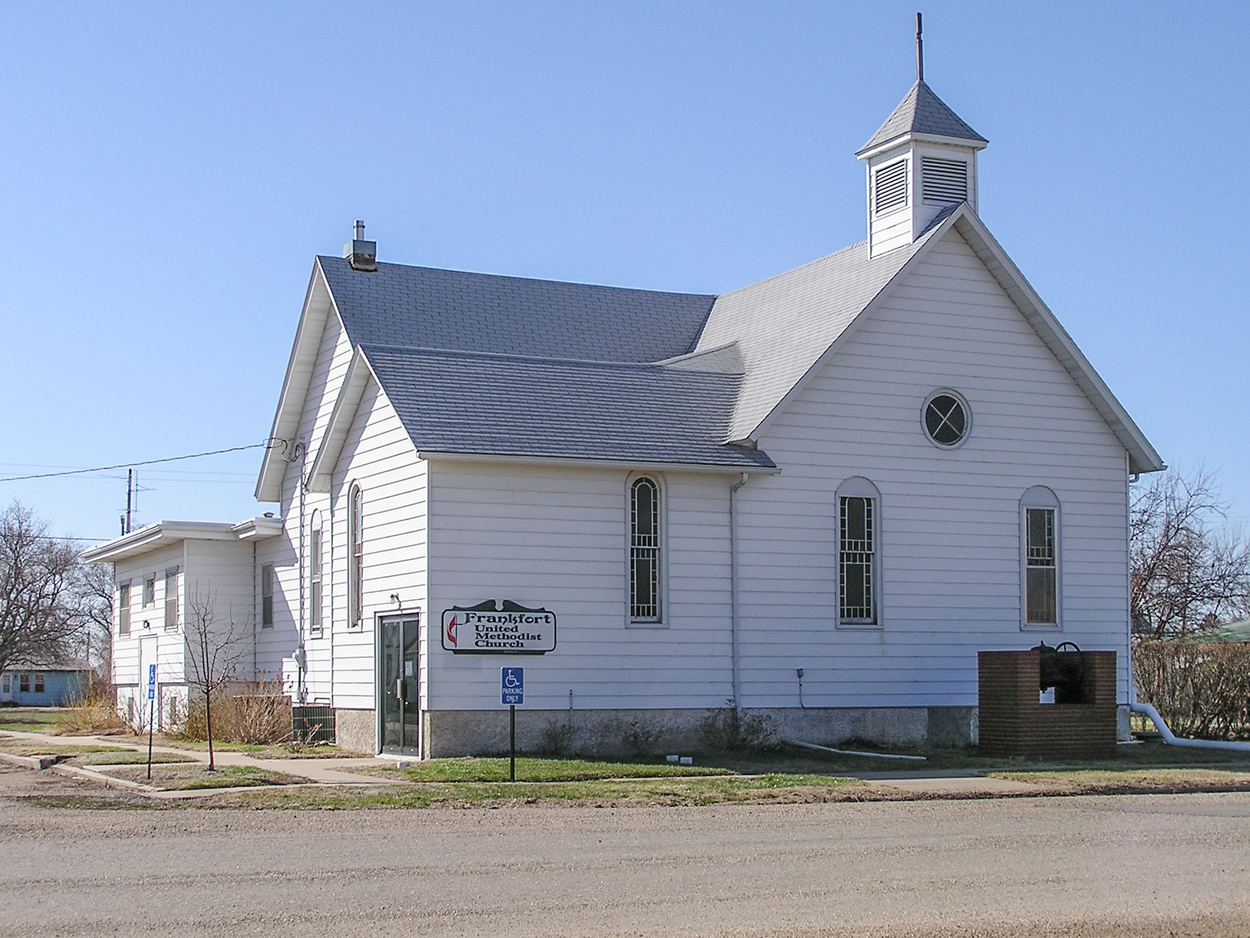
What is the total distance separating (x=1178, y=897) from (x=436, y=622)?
42.9 feet

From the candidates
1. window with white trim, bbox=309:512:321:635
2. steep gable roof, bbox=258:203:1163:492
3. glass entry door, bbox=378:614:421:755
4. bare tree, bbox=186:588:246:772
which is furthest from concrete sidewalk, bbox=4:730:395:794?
steep gable roof, bbox=258:203:1163:492

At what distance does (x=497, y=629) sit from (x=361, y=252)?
9687 millimetres

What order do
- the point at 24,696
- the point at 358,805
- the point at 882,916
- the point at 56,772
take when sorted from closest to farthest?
the point at 882,916 < the point at 358,805 < the point at 56,772 < the point at 24,696

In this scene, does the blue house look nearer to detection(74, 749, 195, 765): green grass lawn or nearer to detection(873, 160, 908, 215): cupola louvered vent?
detection(74, 749, 195, 765): green grass lawn

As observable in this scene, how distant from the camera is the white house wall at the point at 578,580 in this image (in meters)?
22.7

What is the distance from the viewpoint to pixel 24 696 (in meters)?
86.3

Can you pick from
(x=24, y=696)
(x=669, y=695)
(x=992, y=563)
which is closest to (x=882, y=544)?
(x=992, y=563)

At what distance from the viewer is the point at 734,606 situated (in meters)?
24.5

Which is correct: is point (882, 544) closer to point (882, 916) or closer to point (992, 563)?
point (992, 563)

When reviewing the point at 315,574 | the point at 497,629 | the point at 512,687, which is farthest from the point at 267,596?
the point at 512,687

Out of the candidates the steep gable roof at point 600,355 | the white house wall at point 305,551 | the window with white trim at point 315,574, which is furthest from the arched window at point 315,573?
the steep gable roof at point 600,355

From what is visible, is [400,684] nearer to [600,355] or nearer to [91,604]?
[600,355]

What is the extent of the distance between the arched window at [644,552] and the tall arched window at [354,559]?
4.87 meters

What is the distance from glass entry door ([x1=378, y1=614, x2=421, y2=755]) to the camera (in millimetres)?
23219
